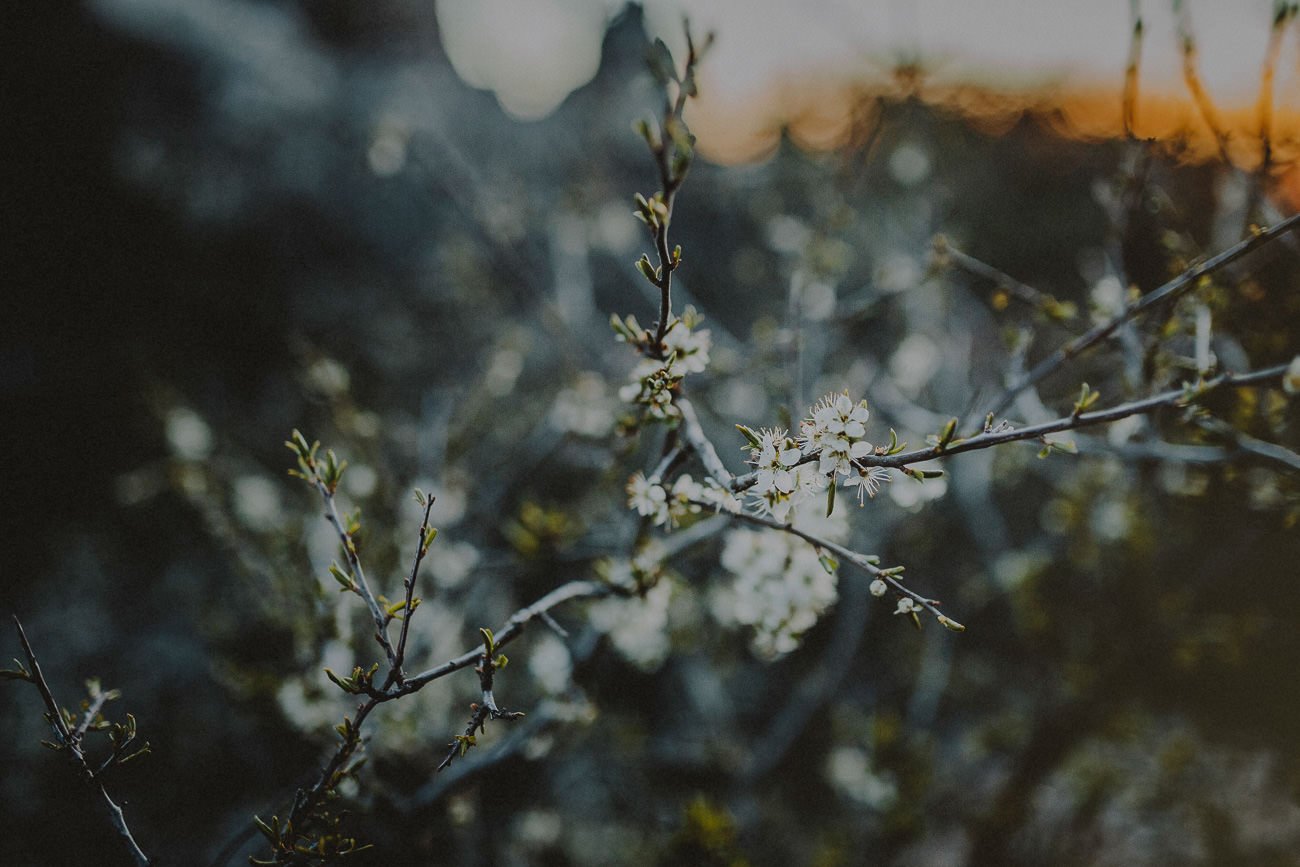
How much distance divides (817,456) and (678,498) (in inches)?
14.0

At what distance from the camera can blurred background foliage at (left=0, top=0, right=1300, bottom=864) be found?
9.43ft

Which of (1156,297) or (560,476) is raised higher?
(560,476)

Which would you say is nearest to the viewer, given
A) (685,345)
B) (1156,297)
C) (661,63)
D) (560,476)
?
(661,63)

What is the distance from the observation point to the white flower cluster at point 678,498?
133 cm

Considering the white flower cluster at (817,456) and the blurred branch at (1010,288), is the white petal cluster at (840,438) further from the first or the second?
the blurred branch at (1010,288)

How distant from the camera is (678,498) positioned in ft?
4.67

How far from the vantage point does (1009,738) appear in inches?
153

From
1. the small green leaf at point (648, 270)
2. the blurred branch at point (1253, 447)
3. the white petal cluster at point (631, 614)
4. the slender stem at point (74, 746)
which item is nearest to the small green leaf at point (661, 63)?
the small green leaf at point (648, 270)

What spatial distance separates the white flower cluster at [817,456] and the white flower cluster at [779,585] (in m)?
0.52

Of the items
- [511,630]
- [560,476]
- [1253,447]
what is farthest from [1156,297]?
[560,476]

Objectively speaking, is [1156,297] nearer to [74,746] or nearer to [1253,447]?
[1253,447]

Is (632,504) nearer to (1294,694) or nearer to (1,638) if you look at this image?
(1294,694)

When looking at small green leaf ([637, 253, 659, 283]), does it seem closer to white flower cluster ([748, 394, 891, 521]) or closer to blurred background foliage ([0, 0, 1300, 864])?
white flower cluster ([748, 394, 891, 521])

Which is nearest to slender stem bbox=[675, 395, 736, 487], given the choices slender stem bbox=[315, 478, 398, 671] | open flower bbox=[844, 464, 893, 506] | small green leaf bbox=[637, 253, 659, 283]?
open flower bbox=[844, 464, 893, 506]
